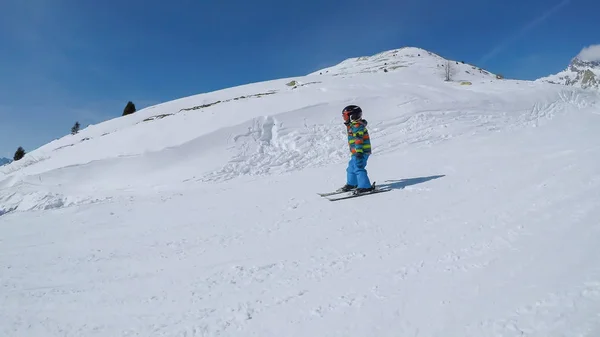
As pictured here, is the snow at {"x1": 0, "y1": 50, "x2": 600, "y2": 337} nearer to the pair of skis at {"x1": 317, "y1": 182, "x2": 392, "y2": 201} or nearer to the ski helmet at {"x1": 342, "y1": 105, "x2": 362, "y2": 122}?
the pair of skis at {"x1": 317, "y1": 182, "x2": 392, "y2": 201}

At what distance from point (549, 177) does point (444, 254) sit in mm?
3851

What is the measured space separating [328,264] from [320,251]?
38 cm

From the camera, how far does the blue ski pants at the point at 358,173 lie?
6.80 m

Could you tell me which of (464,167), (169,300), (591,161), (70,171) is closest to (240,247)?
(169,300)

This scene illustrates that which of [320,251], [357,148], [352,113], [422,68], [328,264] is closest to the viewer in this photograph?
[328,264]

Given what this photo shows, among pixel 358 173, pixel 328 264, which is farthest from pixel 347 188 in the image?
pixel 328 264

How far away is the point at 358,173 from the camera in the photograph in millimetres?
6949

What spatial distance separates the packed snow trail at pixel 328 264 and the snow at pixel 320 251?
0.06 ft

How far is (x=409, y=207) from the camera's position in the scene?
5352mm

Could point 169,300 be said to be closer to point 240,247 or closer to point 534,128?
point 240,247

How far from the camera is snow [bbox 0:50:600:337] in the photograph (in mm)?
2506

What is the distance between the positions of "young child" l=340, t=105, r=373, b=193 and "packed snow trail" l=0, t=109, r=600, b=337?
29.3 inches

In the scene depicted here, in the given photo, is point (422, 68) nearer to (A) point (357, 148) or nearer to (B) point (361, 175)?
(A) point (357, 148)

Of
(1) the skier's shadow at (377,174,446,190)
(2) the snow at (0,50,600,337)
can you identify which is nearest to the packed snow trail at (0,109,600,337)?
(2) the snow at (0,50,600,337)
